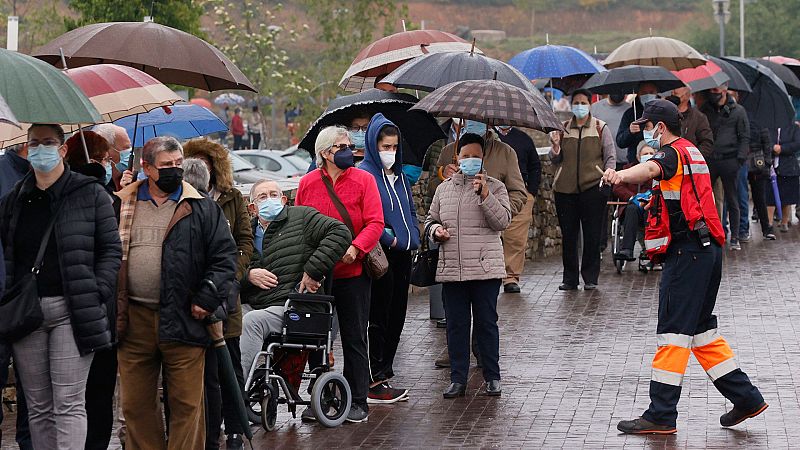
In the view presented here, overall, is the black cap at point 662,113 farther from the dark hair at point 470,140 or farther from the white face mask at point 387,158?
the white face mask at point 387,158

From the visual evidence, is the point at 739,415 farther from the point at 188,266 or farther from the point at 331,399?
the point at 188,266

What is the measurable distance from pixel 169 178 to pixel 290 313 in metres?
1.55

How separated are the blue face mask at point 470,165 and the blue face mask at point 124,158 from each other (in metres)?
2.15

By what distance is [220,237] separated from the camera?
295 inches

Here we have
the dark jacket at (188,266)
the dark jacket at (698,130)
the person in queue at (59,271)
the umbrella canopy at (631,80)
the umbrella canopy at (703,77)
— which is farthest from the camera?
the umbrella canopy at (703,77)

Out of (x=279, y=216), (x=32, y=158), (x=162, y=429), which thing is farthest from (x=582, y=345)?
(x=32, y=158)

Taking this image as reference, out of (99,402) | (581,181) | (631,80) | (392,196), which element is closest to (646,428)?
(392,196)

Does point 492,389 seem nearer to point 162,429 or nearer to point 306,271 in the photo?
point 306,271

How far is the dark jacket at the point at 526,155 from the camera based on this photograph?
520 inches

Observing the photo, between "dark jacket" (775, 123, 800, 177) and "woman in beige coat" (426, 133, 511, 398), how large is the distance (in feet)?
36.9

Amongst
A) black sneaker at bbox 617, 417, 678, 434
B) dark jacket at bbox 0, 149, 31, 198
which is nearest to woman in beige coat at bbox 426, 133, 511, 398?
black sneaker at bbox 617, 417, 678, 434

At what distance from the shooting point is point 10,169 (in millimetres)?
8305

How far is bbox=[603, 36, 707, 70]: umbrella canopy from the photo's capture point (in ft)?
56.8

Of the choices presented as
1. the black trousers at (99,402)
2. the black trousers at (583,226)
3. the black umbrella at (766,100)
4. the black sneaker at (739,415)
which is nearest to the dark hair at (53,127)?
the black trousers at (99,402)
